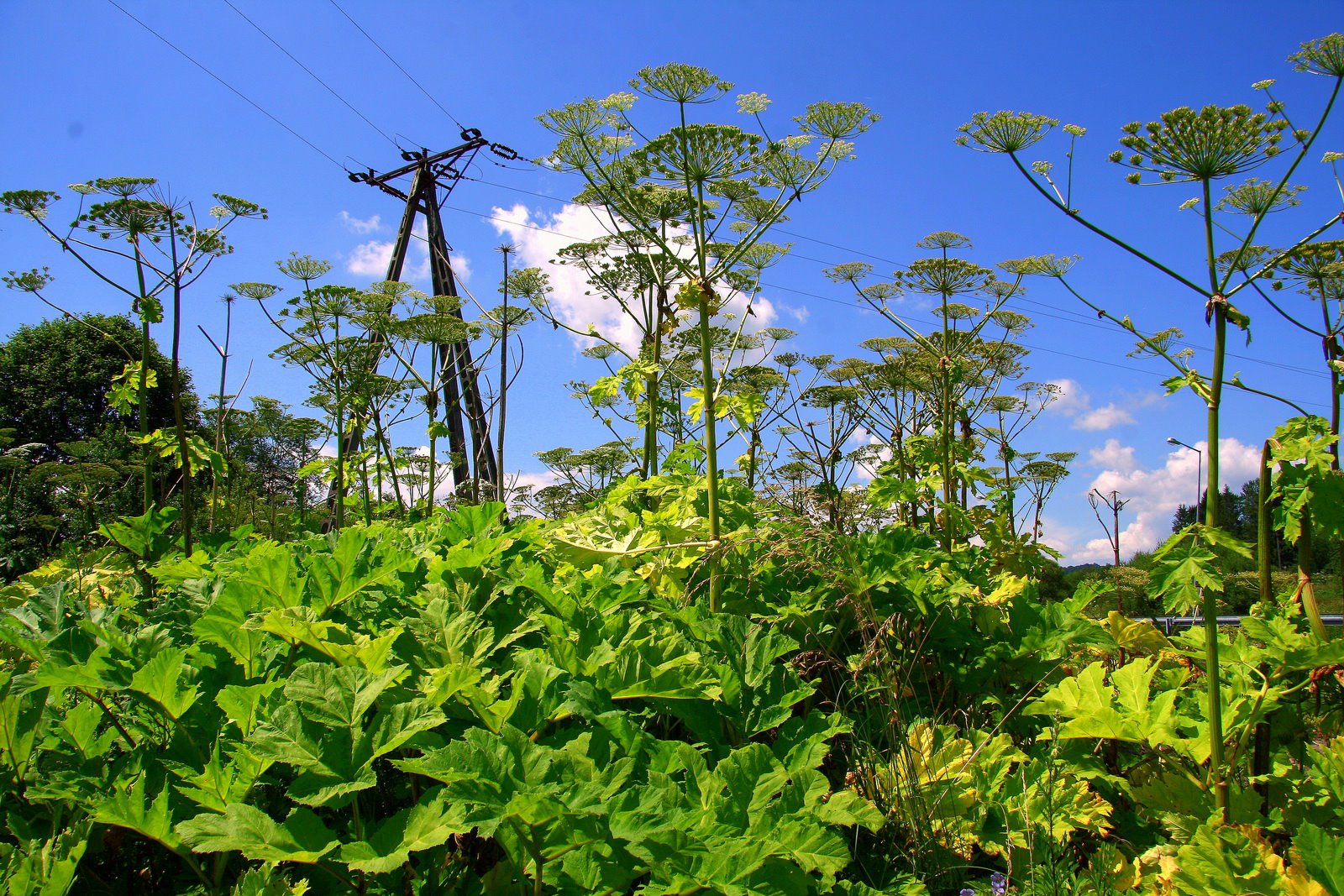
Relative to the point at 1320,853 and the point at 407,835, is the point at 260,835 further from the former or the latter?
the point at 1320,853

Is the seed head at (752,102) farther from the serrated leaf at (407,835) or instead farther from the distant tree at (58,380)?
the distant tree at (58,380)

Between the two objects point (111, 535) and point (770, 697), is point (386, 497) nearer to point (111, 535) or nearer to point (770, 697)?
point (111, 535)

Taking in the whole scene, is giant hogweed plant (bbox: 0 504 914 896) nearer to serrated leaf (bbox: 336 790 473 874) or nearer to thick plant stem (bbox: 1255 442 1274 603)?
serrated leaf (bbox: 336 790 473 874)

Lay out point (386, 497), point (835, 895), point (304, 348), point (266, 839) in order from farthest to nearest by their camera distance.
A: point (386, 497)
point (304, 348)
point (835, 895)
point (266, 839)

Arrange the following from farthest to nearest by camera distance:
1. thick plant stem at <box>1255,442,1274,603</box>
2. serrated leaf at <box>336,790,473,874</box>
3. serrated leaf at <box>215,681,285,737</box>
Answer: thick plant stem at <box>1255,442,1274,603</box>
serrated leaf at <box>215,681,285,737</box>
serrated leaf at <box>336,790,473,874</box>

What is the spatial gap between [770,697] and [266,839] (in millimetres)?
1051

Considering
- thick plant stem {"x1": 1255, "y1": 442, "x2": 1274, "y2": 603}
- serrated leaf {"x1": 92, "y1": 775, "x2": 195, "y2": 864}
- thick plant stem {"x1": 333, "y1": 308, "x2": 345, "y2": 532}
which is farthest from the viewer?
thick plant stem {"x1": 333, "y1": 308, "x2": 345, "y2": 532}

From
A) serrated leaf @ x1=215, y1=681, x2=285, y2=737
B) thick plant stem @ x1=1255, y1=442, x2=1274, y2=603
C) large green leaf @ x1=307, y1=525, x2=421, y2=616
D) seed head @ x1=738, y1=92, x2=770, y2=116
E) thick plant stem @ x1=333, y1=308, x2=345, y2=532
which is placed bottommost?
serrated leaf @ x1=215, y1=681, x2=285, y2=737

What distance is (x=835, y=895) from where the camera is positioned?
4.43 feet

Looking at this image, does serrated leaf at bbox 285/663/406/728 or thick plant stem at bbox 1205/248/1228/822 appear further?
thick plant stem at bbox 1205/248/1228/822

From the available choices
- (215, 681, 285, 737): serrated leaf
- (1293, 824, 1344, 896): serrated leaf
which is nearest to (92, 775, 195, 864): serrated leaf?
(215, 681, 285, 737): serrated leaf

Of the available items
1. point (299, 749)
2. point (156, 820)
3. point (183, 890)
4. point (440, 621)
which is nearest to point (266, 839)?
point (299, 749)

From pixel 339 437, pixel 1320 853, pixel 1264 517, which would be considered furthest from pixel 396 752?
pixel 339 437

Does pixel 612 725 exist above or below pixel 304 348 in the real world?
below
